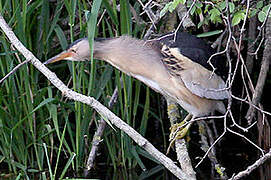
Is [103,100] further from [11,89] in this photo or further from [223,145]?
[223,145]

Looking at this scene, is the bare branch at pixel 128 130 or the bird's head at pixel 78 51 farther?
the bird's head at pixel 78 51

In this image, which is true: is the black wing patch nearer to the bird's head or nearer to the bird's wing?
the bird's wing

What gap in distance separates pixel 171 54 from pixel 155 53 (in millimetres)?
77

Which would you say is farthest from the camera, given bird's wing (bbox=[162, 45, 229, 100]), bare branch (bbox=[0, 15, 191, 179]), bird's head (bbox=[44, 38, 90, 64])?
bird's wing (bbox=[162, 45, 229, 100])

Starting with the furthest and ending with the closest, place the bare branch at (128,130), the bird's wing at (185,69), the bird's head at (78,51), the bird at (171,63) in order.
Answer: the bird's wing at (185,69) < the bird at (171,63) < the bird's head at (78,51) < the bare branch at (128,130)

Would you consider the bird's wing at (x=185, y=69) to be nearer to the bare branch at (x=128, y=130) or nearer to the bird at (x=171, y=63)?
the bird at (x=171, y=63)

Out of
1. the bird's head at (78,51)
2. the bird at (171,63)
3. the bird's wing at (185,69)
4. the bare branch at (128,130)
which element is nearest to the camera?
the bare branch at (128,130)

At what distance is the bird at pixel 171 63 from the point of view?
215 cm

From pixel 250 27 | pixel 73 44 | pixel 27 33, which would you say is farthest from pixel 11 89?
pixel 250 27

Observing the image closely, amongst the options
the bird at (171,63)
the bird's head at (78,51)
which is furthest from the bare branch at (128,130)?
the bird at (171,63)

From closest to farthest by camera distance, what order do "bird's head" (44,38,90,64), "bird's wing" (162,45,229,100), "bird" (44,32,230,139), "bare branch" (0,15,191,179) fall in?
"bare branch" (0,15,191,179), "bird's head" (44,38,90,64), "bird" (44,32,230,139), "bird's wing" (162,45,229,100)

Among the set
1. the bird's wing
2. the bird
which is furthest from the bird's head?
the bird's wing

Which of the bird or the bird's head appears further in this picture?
the bird

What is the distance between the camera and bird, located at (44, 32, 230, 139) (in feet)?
7.05
